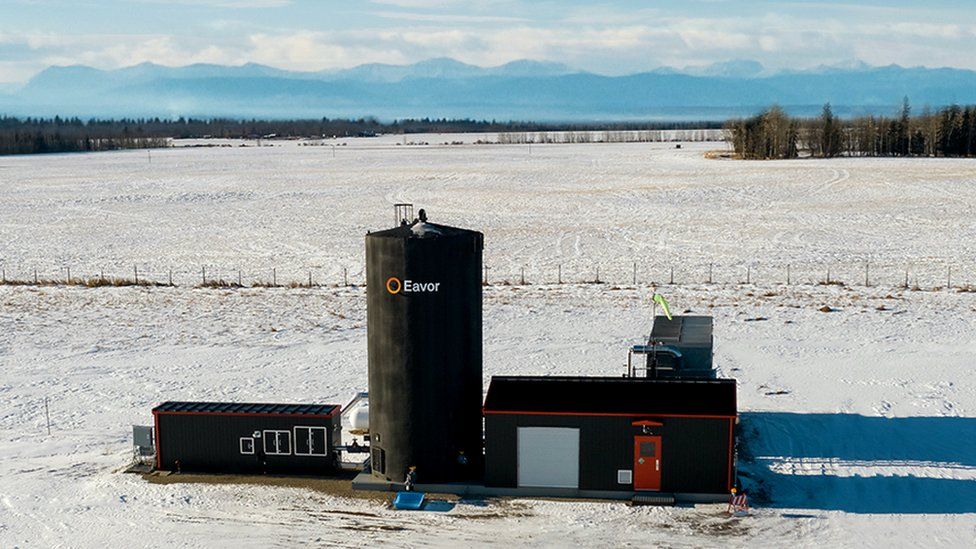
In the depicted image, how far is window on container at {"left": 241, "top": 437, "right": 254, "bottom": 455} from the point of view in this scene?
23188 millimetres

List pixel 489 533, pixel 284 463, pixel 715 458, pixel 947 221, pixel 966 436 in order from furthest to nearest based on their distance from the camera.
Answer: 1. pixel 947 221
2. pixel 966 436
3. pixel 284 463
4. pixel 715 458
5. pixel 489 533

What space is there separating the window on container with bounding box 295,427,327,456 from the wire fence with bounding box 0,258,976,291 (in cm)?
2282

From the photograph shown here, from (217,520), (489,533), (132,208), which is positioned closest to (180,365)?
(217,520)

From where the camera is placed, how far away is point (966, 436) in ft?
82.4

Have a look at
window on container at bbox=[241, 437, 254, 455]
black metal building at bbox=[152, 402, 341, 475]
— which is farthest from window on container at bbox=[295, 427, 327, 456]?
window on container at bbox=[241, 437, 254, 455]

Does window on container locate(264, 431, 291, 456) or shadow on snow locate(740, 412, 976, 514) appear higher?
window on container locate(264, 431, 291, 456)

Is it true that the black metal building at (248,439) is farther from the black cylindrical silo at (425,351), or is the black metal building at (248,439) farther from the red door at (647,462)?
the red door at (647,462)

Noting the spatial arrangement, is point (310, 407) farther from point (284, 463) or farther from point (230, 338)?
point (230, 338)

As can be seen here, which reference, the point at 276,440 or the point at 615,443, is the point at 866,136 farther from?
the point at 276,440

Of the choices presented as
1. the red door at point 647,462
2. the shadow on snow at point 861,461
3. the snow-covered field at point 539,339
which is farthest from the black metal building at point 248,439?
the shadow on snow at point 861,461

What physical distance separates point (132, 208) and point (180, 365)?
1901 inches

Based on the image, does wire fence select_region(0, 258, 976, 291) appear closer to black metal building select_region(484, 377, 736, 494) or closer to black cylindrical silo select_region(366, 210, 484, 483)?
black cylindrical silo select_region(366, 210, 484, 483)

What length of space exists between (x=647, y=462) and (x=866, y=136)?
381 feet

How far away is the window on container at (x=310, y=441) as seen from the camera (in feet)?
75.6
